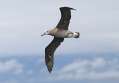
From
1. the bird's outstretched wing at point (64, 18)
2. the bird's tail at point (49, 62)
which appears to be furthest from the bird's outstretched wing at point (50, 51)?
the bird's outstretched wing at point (64, 18)

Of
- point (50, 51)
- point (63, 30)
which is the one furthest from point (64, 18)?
point (50, 51)

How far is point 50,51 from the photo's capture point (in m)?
82.8

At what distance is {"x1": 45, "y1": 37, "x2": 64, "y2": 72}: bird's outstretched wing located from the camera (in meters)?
81.3

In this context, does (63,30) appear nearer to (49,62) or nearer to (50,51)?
(50,51)

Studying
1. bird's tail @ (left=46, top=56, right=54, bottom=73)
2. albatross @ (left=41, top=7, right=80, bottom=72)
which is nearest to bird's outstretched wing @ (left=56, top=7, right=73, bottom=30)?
albatross @ (left=41, top=7, right=80, bottom=72)

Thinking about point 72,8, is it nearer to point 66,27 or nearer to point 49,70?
point 66,27

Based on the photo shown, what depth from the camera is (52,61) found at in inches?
3248

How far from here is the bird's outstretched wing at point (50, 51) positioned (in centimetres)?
8131

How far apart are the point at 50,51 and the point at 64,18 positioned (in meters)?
7.83

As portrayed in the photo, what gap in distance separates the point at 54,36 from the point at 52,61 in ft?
19.2

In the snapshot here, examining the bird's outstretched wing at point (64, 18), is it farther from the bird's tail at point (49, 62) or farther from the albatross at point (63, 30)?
the bird's tail at point (49, 62)

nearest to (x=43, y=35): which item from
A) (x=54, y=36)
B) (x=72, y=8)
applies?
(x=54, y=36)

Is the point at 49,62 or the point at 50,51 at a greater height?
the point at 50,51

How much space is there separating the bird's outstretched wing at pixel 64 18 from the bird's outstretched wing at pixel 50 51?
4.06m
